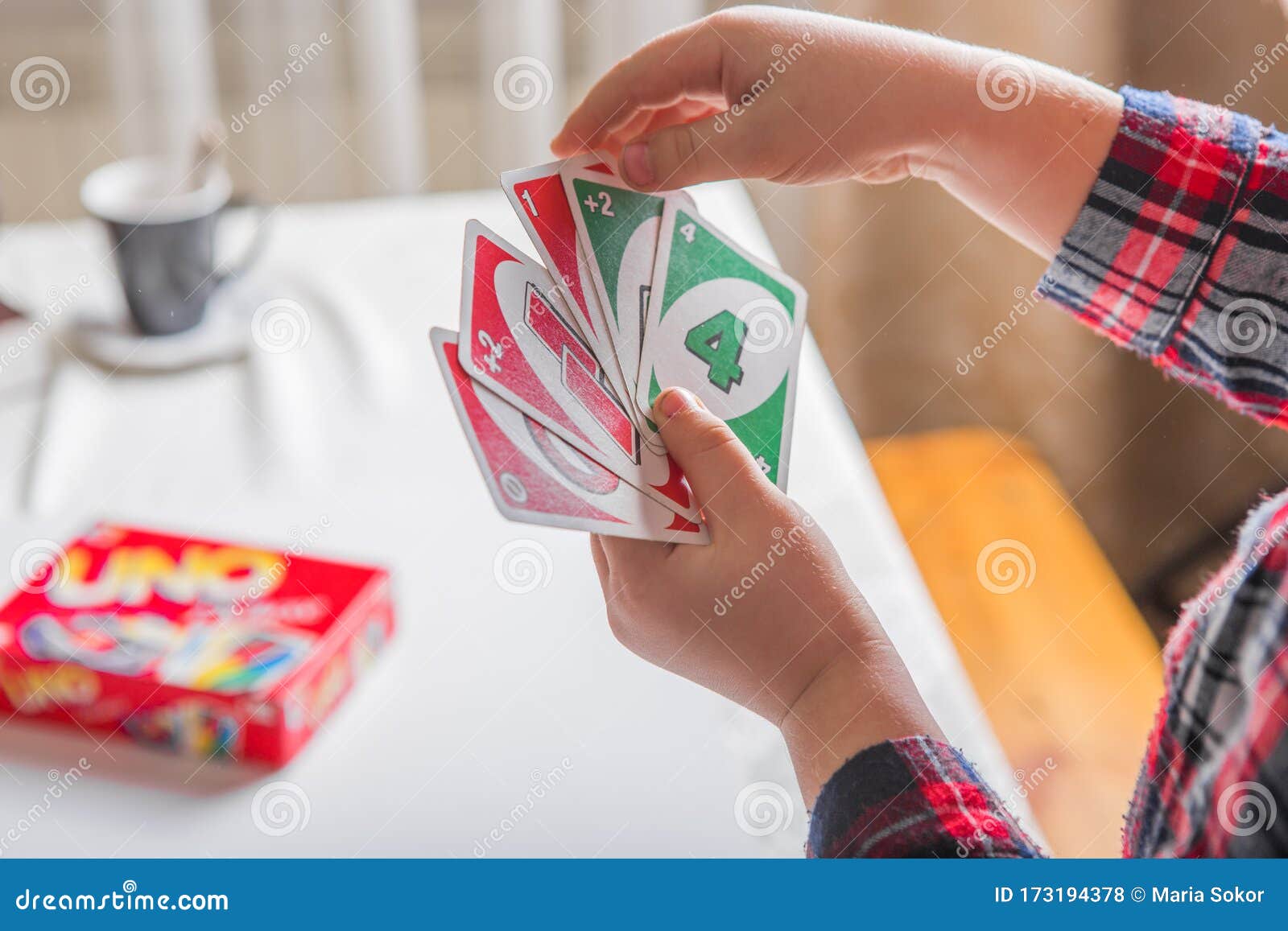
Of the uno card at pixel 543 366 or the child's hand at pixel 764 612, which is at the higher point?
the uno card at pixel 543 366

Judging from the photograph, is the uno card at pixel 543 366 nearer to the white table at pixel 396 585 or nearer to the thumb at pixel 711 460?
the thumb at pixel 711 460

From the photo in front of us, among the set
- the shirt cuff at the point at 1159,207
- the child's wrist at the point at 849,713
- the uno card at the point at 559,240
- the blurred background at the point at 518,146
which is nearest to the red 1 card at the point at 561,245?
the uno card at the point at 559,240

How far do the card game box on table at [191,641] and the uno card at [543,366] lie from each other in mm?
258

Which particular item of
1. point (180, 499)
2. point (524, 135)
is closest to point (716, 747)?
point (180, 499)

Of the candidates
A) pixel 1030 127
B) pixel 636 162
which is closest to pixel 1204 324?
pixel 1030 127

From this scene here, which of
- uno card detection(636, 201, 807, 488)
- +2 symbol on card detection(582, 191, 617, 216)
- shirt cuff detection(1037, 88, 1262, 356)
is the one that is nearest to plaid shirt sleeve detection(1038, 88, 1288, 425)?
shirt cuff detection(1037, 88, 1262, 356)

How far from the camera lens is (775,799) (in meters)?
0.80

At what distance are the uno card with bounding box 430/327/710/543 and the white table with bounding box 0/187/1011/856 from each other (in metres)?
0.22

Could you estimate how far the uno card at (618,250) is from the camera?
75 centimetres

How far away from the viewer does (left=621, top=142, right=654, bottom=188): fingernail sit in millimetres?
774

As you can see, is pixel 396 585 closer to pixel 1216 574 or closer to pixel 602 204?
pixel 602 204

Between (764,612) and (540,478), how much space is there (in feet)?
0.48

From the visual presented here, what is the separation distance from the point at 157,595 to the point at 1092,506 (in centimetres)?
109

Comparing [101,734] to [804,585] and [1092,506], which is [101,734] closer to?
[804,585]
